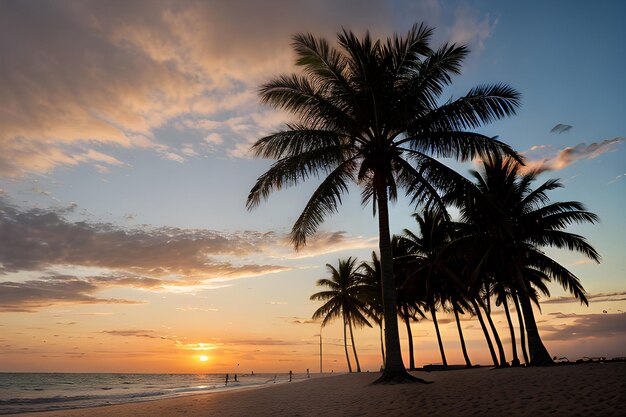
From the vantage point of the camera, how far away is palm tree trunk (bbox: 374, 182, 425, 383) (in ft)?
45.6

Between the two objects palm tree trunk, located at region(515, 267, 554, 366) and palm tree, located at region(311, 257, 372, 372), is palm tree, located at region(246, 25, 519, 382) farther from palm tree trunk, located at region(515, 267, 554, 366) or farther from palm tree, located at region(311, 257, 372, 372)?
palm tree, located at region(311, 257, 372, 372)

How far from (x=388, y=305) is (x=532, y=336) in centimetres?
1021

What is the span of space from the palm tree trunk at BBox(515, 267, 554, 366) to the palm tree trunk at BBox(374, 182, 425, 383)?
354 inches

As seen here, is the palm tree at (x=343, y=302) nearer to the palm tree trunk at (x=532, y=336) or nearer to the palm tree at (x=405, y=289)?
the palm tree at (x=405, y=289)

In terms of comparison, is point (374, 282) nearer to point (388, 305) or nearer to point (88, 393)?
point (388, 305)

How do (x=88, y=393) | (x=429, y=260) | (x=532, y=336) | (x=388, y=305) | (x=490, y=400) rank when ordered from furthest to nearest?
(x=88, y=393), (x=429, y=260), (x=532, y=336), (x=388, y=305), (x=490, y=400)

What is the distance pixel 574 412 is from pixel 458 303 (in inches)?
1028

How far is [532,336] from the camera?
19547 millimetres

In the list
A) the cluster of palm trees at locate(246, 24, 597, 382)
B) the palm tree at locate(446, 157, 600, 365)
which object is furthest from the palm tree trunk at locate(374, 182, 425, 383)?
the palm tree at locate(446, 157, 600, 365)

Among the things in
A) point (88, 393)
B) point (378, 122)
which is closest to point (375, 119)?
point (378, 122)

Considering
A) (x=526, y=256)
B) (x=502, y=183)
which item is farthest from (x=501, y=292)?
(x=502, y=183)

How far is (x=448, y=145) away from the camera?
15.4 metres

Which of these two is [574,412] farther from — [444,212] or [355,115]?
[355,115]

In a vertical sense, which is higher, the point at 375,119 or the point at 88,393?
the point at 375,119
